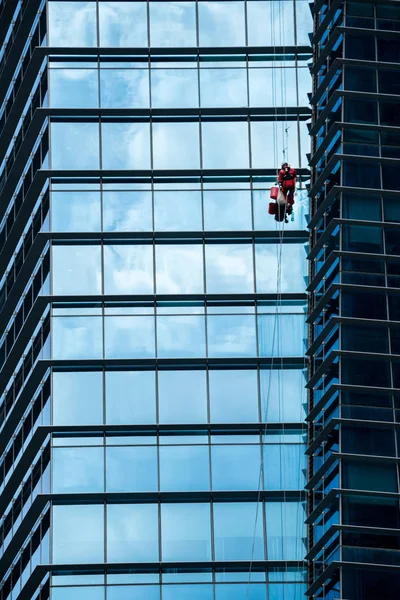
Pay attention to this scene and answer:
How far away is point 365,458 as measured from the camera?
252ft

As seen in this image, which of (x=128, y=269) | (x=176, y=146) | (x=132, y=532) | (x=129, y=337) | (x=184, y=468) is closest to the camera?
(x=132, y=532)

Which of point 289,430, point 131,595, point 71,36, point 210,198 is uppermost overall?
point 71,36

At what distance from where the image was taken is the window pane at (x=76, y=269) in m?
87.6

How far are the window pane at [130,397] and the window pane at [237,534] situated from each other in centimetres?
478

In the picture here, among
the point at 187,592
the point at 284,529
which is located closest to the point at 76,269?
the point at 284,529

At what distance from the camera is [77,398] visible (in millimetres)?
86062

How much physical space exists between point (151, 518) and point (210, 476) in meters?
2.82

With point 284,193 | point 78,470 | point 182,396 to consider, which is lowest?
point 78,470

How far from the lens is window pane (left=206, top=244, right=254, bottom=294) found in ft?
288

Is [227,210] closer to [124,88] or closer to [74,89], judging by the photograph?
[124,88]

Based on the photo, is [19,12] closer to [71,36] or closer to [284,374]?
[71,36]

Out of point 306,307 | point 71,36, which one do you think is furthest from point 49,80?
point 306,307

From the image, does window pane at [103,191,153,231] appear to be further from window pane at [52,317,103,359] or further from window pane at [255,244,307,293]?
window pane at [255,244,307,293]

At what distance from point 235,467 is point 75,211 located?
482 inches
